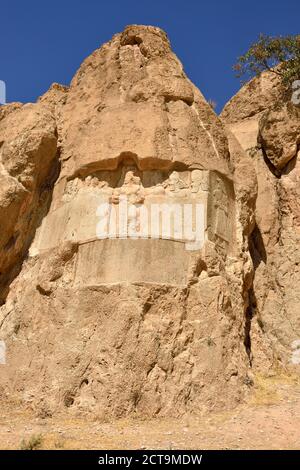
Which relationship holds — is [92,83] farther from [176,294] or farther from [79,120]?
[176,294]

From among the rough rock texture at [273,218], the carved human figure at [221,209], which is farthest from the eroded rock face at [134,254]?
the rough rock texture at [273,218]

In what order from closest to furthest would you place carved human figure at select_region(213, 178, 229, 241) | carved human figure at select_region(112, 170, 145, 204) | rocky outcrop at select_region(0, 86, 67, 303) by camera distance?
carved human figure at select_region(112, 170, 145, 204), carved human figure at select_region(213, 178, 229, 241), rocky outcrop at select_region(0, 86, 67, 303)

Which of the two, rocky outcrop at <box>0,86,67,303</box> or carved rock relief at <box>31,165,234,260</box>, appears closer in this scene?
carved rock relief at <box>31,165,234,260</box>

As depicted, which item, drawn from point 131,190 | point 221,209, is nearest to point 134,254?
point 131,190

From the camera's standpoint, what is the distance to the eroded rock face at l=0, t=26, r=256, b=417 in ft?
36.9

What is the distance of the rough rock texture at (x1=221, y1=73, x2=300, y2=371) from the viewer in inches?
576

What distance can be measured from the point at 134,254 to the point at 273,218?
19.0 feet

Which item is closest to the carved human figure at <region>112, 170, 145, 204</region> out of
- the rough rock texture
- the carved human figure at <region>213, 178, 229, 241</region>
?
the carved human figure at <region>213, 178, 229, 241</region>

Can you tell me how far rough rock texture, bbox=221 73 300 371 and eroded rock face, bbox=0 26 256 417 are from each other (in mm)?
1098
